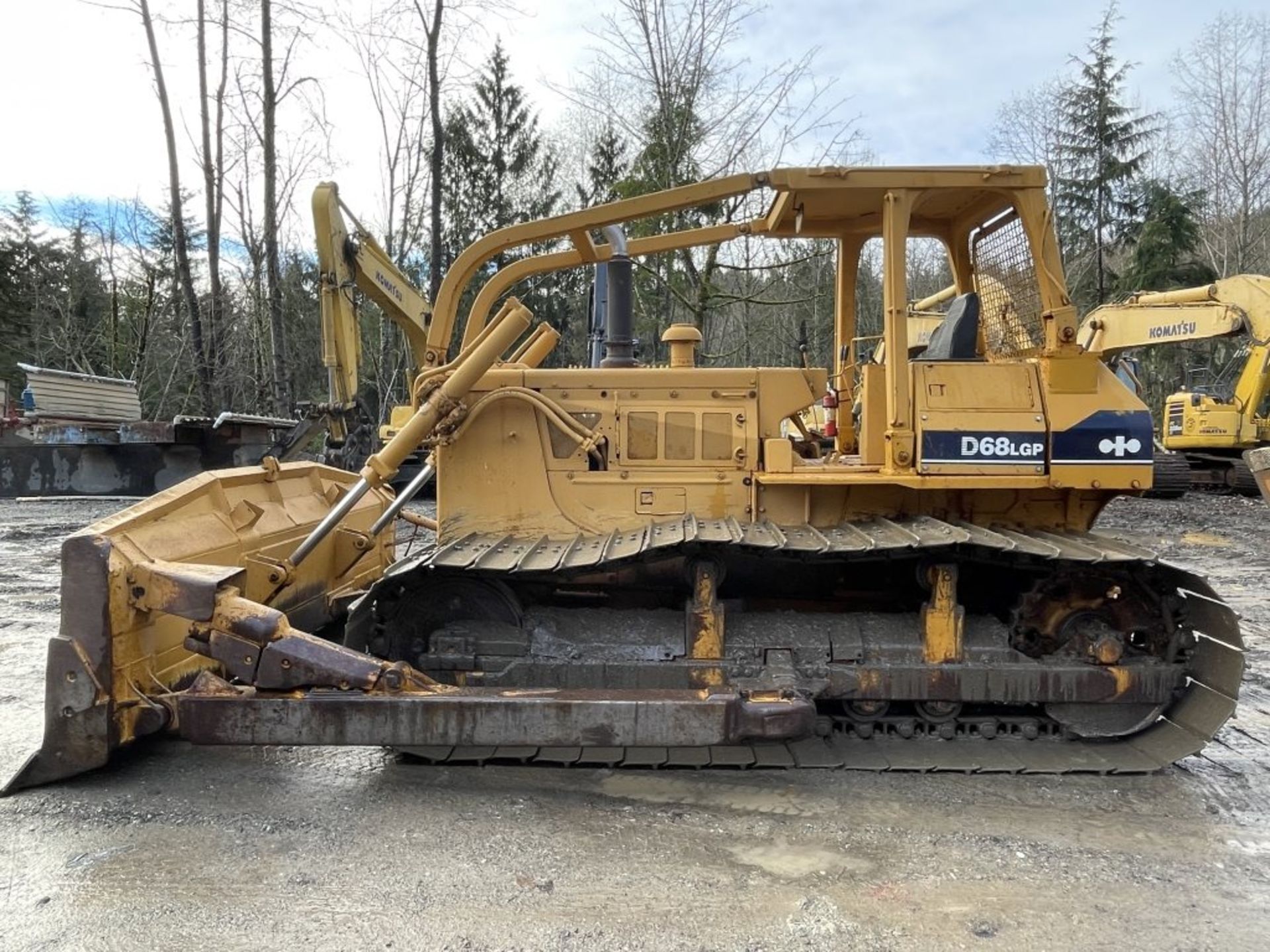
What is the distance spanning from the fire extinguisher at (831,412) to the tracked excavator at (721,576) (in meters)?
0.65

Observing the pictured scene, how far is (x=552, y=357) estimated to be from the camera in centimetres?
2712

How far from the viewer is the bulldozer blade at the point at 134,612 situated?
3.32 metres

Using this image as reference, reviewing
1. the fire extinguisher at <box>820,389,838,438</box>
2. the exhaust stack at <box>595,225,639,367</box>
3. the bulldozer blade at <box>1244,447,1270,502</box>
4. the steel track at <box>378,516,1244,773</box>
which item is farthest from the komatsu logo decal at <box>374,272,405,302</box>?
the bulldozer blade at <box>1244,447,1270,502</box>

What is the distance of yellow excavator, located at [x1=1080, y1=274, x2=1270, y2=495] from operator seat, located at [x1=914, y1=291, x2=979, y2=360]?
7.66m

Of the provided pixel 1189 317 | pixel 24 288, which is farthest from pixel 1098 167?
pixel 24 288

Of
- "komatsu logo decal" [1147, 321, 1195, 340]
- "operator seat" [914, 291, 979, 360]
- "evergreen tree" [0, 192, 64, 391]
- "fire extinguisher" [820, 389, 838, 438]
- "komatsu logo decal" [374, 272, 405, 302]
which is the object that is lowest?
"fire extinguisher" [820, 389, 838, 438]

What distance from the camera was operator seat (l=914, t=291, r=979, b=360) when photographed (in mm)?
4352

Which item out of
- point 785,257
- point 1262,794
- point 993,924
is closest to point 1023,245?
point 1262,794

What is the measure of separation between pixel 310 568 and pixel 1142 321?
13048mm

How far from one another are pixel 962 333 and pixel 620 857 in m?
3.07

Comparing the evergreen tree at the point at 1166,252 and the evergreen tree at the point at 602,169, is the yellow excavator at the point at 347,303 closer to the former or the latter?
the evergreen tree at the point at 602,169

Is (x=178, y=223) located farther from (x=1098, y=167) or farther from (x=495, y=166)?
(x=1098, y=167)

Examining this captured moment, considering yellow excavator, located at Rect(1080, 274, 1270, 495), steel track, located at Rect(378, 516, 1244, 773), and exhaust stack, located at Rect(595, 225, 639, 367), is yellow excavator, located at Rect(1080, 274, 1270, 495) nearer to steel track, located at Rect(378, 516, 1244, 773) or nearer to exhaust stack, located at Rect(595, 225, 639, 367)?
steel track, located at Rect(378, 516, 1244, 773)

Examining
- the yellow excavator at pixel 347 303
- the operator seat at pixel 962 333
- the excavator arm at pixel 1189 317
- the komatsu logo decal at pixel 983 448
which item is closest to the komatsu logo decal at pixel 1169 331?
the excavator arm at pixel 1189 317
